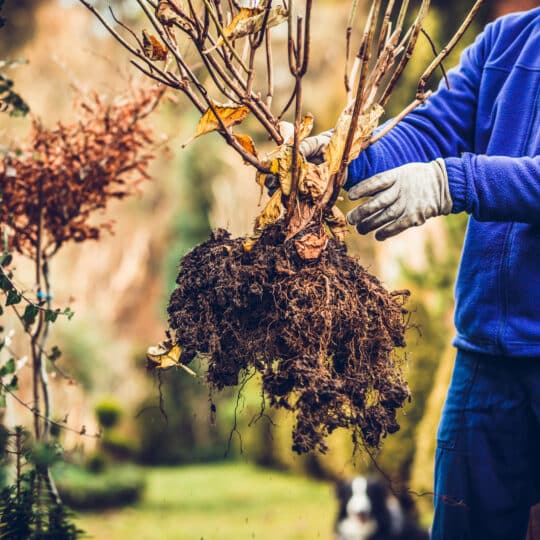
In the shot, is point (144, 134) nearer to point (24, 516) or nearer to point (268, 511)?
point (24, 516)

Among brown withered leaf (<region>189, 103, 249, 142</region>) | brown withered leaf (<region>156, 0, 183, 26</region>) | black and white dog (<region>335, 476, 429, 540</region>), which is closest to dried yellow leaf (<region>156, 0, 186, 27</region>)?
brown withered leaf (<region>156, 0, 183, 26</region>)

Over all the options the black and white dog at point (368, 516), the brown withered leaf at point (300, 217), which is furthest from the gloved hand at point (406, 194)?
the black and white dog at point (368, 516)

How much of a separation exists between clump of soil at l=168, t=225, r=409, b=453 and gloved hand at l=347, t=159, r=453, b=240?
0.44 feet

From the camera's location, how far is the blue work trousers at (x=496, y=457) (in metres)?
1.61

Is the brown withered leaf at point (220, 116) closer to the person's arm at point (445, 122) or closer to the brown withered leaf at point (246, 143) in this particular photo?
the brown withered leaf at point (246, 143)

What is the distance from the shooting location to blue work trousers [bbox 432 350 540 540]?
5.29 feet

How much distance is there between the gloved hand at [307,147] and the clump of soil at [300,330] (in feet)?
0.44

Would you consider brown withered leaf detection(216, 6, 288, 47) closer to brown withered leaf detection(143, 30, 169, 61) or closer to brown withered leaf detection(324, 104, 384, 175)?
brown withered leaf detection(143, 30, 169, 61)

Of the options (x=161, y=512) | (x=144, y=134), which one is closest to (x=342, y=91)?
(x=161, y=512)

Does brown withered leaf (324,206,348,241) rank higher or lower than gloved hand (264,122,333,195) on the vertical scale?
lower

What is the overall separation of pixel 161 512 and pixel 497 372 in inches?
201

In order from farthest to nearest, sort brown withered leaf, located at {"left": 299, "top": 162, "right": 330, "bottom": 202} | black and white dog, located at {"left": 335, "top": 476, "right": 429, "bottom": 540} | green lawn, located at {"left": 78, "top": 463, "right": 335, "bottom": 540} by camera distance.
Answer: green lawn, located at {"left": 78, "top": 463, "right": 335, "bottom": 540}
black and white dog, located at {"left": 335, "top": 476, "right": 429, "bottom": 540}
brown withered leaf, located at {"left": 299, "top": 162, "right": 330, "bottom": 202}

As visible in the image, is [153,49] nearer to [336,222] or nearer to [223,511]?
[336,222]

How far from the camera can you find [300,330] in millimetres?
1331
